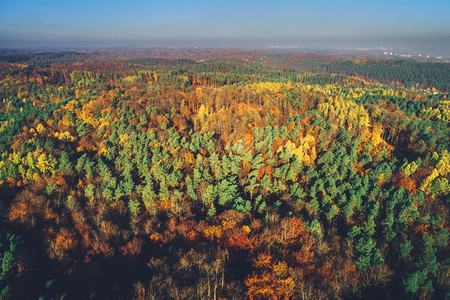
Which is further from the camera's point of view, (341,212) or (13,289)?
(341,212)

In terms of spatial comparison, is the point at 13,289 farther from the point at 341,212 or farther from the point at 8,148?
the point at 8,148

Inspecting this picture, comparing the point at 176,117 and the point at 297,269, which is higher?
the point at 176,117

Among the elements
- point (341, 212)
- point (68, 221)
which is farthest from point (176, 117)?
point (341, 212)

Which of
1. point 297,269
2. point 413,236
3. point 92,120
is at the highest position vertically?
point 92,120

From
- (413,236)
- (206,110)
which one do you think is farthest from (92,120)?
(413,236)

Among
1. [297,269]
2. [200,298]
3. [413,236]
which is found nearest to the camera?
[200,298]

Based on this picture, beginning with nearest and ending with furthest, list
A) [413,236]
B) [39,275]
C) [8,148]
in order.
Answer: [39,275]
[413,236]
[8,148]

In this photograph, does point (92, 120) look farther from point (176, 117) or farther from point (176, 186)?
point (176, 186)
